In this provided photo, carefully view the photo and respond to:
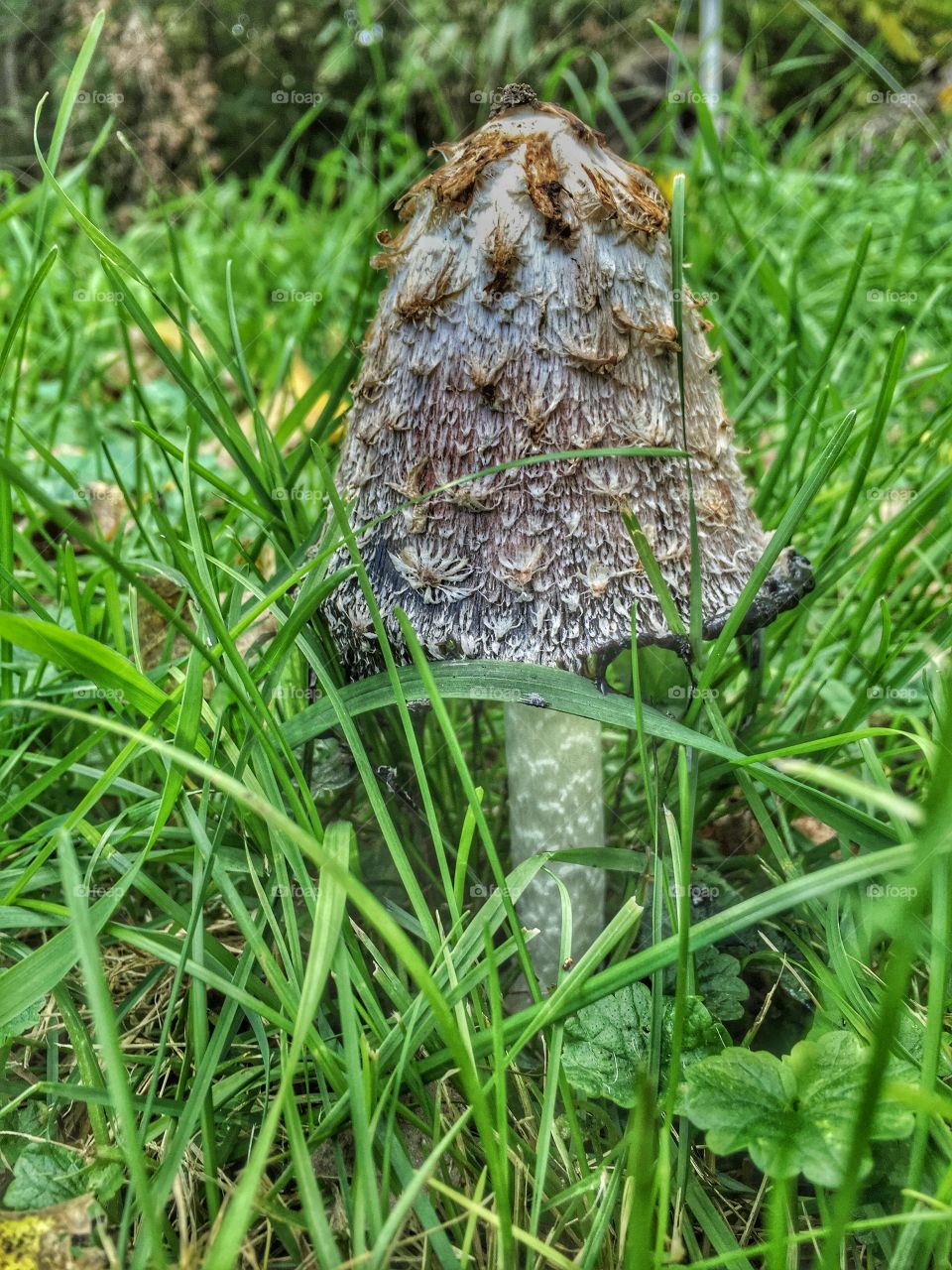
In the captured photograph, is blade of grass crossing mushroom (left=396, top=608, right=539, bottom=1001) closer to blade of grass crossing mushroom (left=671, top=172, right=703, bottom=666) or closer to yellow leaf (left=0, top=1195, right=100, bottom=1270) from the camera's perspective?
blade of grass crossing mushroom (left=671, top=172, right=703, bottom=666)

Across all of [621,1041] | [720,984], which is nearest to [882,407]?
[720,984]

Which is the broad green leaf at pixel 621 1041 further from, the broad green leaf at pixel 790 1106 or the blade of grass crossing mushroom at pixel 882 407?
the blade of grass crossing mushroom at pixel 882 407

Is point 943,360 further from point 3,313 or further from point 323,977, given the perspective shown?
point 3,313

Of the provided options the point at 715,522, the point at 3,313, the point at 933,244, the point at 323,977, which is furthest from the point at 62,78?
the point at 323,977

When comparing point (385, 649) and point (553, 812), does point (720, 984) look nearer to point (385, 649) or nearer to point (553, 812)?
point (553, 812)

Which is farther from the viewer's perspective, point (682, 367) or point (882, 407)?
point (882, 407)

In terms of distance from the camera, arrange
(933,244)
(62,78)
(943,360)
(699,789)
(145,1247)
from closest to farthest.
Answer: (145,1247)
(699,789)
(943,360)
(933,244)
(62,78)

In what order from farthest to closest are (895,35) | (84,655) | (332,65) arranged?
(332,65) → (895,35) → (84,655)
